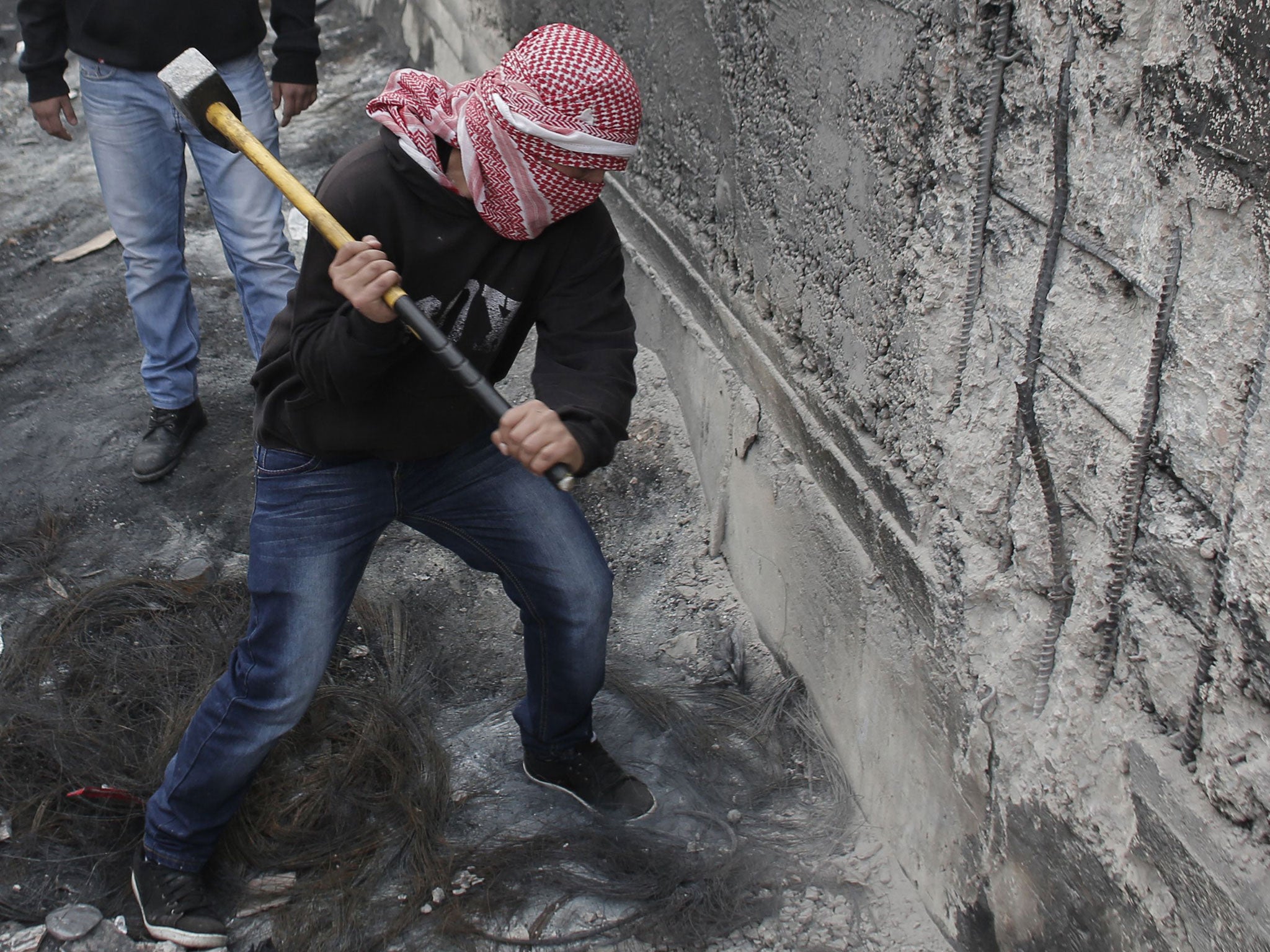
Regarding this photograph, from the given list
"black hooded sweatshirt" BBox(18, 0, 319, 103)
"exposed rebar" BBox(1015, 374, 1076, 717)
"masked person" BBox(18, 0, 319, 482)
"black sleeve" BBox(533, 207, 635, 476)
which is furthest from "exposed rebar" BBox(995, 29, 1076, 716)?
"black hooded sweatshirt" BBox(18, 0, 319, 103)

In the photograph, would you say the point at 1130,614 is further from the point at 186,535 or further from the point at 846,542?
the point at 186,535

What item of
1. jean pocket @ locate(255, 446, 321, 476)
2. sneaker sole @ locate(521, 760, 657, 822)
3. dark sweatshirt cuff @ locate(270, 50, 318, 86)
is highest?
dark sweatshirt cuff @ locate(270, 50, 318, 86)

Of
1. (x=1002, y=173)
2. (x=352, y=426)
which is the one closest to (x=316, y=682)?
(x=352, y=426)

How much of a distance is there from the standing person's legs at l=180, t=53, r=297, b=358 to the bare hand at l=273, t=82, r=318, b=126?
177mm

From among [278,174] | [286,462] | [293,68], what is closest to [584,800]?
[286,462]

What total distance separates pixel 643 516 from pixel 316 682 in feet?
5.50

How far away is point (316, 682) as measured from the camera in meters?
2.34

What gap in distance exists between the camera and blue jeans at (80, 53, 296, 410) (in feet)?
12.1

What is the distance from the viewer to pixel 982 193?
196 centimetres

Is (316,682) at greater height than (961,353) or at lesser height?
lesser

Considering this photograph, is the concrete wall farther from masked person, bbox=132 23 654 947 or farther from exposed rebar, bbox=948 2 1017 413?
masked person, bbox=132 23 654 947

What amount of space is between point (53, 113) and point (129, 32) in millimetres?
600

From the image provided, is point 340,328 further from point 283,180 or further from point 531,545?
point 531,545

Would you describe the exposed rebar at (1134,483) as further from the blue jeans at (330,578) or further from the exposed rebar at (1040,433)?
the blue jeans at (330,578)
